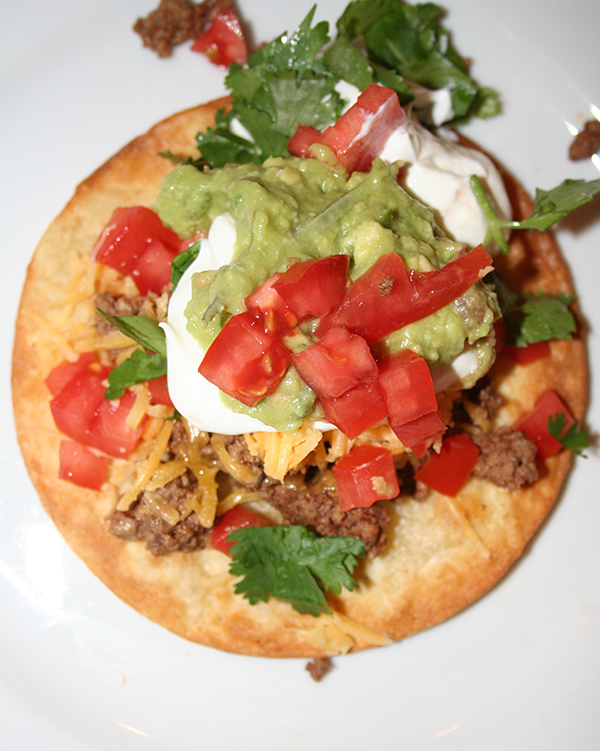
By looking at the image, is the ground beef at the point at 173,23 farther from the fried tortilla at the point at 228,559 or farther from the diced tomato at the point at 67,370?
the diced tomato at the point at 67,370

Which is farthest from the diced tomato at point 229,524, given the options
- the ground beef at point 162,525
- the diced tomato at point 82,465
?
the diced tomato at point 82,465

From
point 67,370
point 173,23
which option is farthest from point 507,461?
point 173,23

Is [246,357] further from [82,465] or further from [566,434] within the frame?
[566,434]

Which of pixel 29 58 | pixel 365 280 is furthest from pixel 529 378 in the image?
pixel 29 58

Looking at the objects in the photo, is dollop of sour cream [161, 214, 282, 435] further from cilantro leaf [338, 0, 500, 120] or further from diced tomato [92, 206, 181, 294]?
cilantro leaf [338, 0, 500, 120]

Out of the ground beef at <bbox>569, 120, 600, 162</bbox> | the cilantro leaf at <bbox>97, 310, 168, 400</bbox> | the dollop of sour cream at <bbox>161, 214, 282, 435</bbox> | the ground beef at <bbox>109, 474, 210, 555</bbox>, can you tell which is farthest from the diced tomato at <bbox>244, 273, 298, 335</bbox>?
the ground beef at <bbox>569, 120, 600, 162</bbox>
